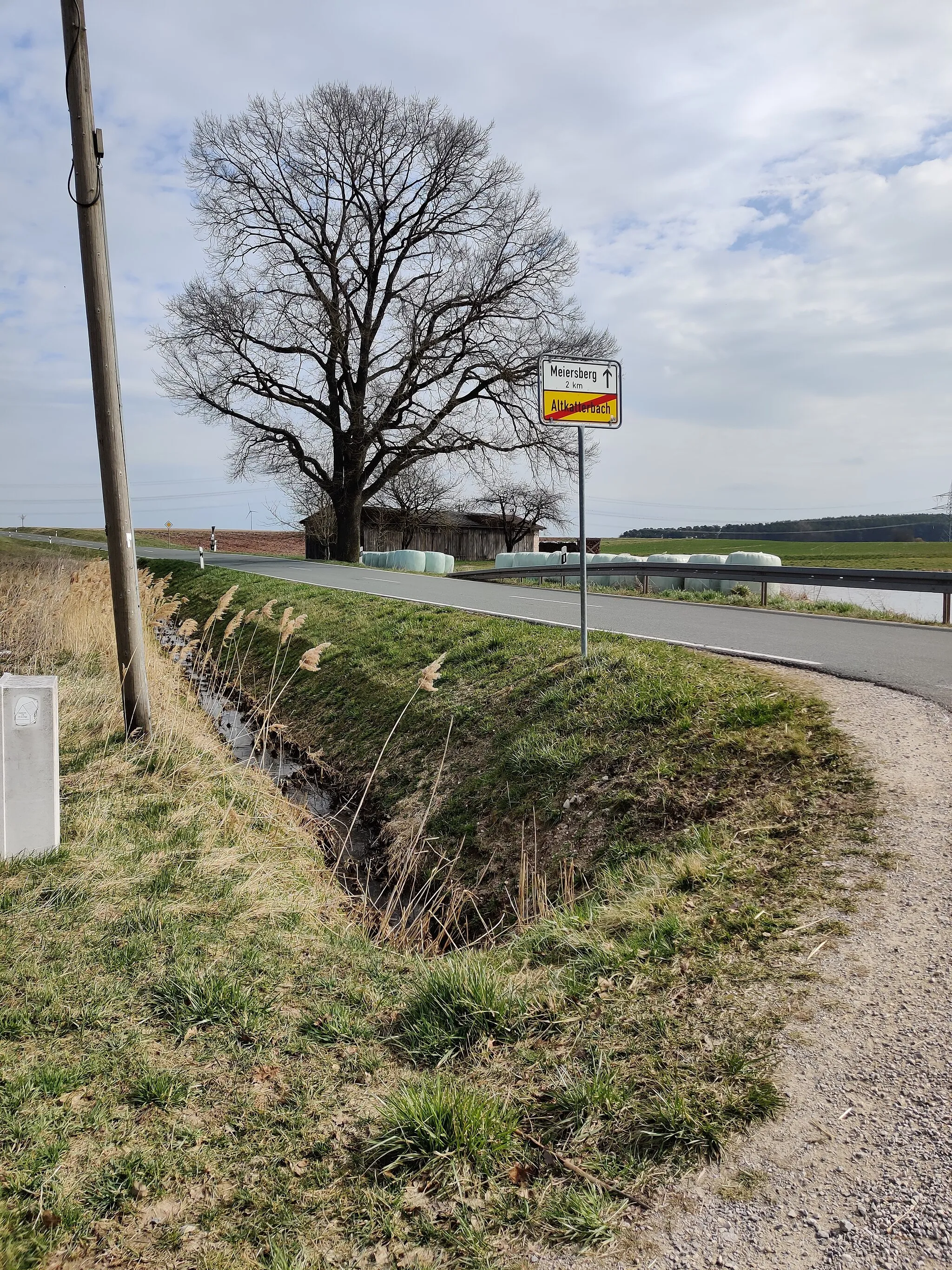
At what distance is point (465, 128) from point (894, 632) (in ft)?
96.1

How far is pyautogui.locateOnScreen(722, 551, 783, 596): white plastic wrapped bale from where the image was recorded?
61.2ft

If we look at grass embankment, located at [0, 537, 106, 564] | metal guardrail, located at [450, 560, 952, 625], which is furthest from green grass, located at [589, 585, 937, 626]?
grass embankment, located at [0, 537, 106, 564]

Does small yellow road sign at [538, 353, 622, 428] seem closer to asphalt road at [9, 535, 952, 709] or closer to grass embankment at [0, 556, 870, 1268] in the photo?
grass embankment at [0, 556, 870, 1268]

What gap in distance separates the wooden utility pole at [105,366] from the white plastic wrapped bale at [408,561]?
2380cm

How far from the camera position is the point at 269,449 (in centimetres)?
3506

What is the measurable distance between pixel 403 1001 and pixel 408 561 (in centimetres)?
2831

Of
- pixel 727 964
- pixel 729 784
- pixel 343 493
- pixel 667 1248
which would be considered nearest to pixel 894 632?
pixel 729 784

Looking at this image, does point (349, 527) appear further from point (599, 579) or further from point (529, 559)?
point (599, 579)

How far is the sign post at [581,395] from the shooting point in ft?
25.8

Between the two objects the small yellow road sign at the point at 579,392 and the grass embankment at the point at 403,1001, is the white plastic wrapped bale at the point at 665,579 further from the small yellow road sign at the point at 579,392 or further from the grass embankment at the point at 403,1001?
the grass embankment at the point at 403,1001

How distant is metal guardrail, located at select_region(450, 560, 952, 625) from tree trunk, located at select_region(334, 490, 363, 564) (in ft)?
40.4

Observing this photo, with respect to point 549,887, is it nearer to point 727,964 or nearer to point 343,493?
point 727,964

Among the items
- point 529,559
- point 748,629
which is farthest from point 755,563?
point 748,629

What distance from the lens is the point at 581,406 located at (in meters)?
8.05
